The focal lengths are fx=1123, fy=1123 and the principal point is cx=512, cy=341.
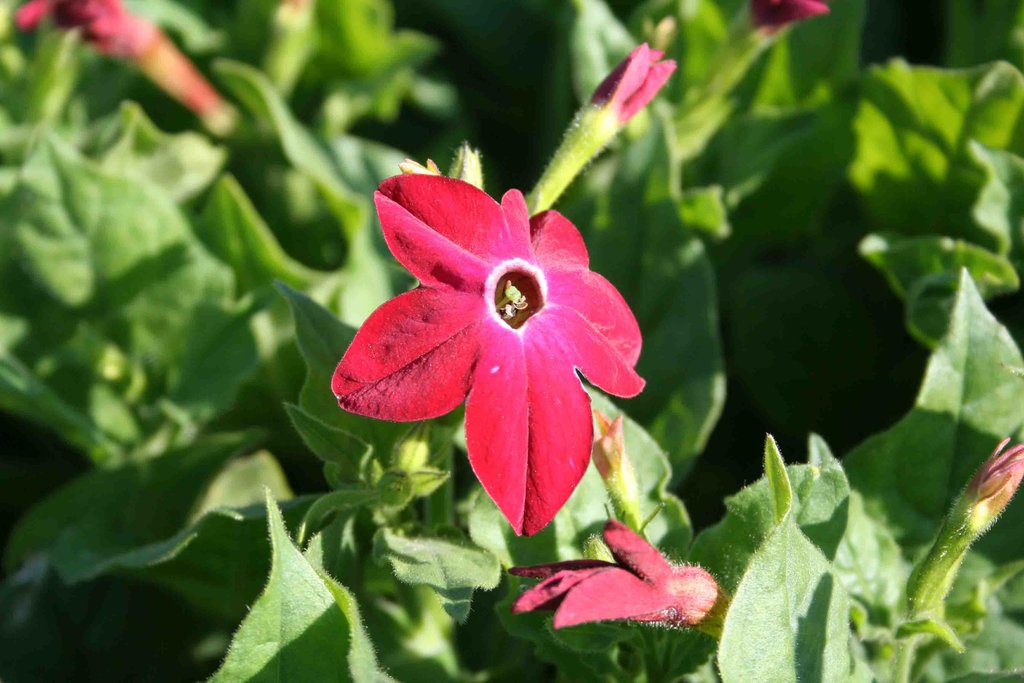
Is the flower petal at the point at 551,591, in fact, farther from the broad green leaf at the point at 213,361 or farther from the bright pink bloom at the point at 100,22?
the bright pink bloom at the point at 100,22

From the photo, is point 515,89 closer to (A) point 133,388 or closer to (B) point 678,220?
(B) point 678,220

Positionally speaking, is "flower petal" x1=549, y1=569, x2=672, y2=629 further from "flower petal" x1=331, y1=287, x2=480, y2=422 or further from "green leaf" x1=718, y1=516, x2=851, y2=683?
"flower petal" x1=331, y1=287, x2=480, y2=422

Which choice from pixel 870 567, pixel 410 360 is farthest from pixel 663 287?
pixel 410 360

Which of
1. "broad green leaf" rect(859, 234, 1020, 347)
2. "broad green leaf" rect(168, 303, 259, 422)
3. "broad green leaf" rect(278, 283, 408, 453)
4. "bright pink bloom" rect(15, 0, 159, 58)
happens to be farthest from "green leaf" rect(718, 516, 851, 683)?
"bright pink bloom" rect(15, 0, 159, 58)

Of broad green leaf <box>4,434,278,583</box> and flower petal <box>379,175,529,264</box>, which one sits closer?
flower petal <box>379,175,529,264</box>

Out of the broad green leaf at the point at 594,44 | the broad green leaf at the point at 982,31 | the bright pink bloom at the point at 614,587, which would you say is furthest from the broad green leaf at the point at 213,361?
the broad green leaf at the point at 982,31

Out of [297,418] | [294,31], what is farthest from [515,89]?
[297,418]
